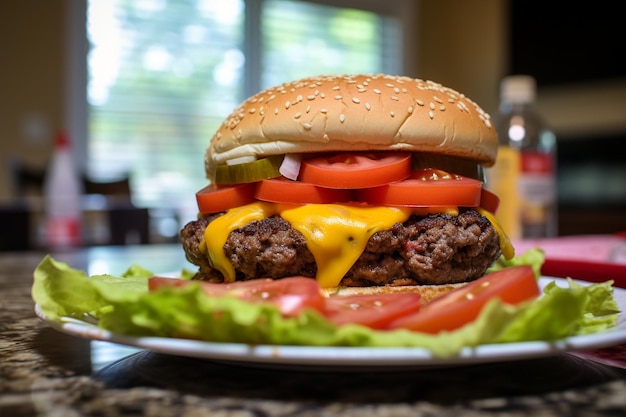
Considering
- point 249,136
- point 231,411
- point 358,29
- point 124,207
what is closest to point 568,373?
point 231,411

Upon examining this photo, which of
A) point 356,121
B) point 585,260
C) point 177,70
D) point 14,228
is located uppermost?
point 177,70

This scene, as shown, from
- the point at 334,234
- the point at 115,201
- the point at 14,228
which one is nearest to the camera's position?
the point at 334,234

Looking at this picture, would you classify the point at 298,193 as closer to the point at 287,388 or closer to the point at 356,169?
the point at 356,169

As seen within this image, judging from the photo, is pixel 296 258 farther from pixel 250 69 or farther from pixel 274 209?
pixel 250 69

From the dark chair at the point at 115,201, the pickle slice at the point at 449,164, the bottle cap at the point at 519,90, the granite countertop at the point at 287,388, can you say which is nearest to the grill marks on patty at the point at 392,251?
the pickle slice at the point at 449,164

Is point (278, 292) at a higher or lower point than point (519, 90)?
lower

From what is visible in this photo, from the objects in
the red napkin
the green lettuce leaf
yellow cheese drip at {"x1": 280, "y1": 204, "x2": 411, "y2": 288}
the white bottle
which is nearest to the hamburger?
yellow cheese drip at {"x1": 280, "y1": 204, "x2": 411, "y2": 288}

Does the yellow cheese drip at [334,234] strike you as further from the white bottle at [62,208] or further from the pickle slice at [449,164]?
the white bottle at [62,208]

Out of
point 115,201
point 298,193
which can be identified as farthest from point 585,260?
point 115,201
